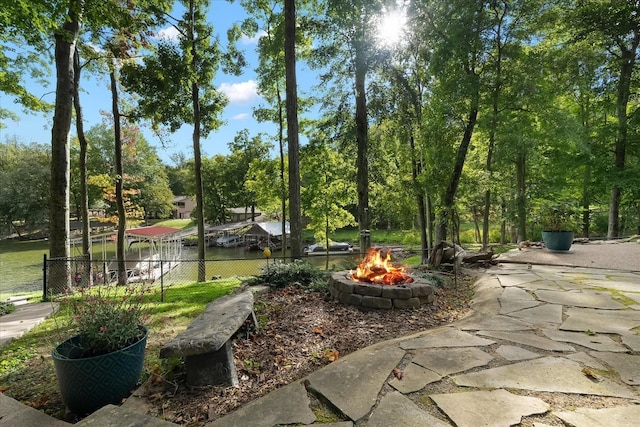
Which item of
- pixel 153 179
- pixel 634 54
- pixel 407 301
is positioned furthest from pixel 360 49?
pixel 153 179

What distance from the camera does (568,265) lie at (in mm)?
5938

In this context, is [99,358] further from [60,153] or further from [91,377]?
[60,153]

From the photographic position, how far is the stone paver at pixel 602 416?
5.08 ft

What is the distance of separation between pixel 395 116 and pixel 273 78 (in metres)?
5.05

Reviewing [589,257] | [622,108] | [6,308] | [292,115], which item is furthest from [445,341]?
[622,108]

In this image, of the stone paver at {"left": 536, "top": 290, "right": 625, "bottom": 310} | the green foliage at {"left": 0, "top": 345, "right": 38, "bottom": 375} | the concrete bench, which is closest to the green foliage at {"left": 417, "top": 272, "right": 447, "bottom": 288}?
the stone paver at {"left": 536, "top": 290, "right": 625, "bottom": 310}

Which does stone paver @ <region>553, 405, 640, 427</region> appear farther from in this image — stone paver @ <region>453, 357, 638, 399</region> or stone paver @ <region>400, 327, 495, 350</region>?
stone paver @ <region>400, 327, 495, 350</region>

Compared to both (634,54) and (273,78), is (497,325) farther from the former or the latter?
(634,54)

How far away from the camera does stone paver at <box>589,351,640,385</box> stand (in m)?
2.01

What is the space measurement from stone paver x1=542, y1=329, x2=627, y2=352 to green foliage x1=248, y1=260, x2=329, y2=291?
2.71 meters

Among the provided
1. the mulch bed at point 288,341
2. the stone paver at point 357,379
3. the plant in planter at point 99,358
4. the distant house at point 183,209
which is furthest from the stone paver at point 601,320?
the distant house at point 183,209

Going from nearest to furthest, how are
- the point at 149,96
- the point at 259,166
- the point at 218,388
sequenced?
1. the point at 218,388
2. the point at 149,96
3. the point at 259,166

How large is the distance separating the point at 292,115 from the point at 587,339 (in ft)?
18.5

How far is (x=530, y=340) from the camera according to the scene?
265cm
